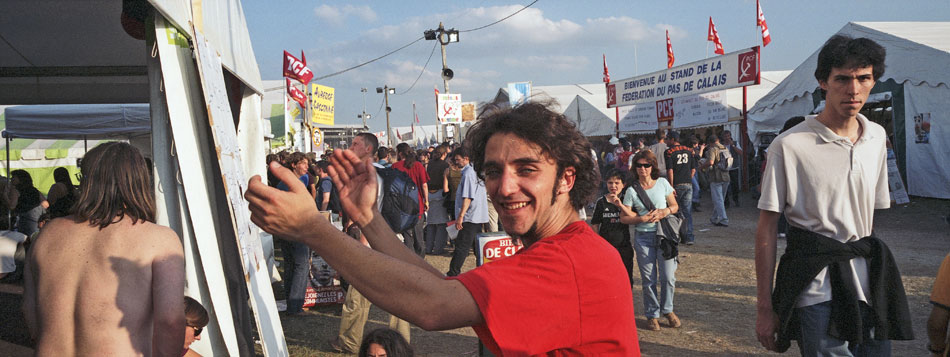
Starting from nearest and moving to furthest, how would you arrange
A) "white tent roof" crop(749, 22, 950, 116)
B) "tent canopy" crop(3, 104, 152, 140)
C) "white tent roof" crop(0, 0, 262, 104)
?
1. "white tent roof" crop(0, 0, 262, 104)
2. "tent canopy" crop(3, 104, 152, 140)
3. "white tent roof" crop(749, 22, 950, 116)

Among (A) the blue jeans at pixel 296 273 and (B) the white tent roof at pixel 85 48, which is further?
(A) the blue jeans at pixel 296 273

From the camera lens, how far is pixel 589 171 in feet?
5.88

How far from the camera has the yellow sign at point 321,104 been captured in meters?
21.6

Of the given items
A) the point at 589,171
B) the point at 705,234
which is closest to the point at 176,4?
A: the point at 589,171

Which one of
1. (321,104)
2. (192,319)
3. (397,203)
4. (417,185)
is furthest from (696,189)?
(192,319)

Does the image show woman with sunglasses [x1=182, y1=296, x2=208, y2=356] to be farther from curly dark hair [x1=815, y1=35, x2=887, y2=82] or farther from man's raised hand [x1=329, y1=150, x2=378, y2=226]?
curly dark hair [x1=815, y1=35, x2=887, y2=82]

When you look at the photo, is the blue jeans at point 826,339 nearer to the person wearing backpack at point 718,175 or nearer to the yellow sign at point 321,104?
the person wearing backpack at point 718,175

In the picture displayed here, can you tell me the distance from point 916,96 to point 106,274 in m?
16.4

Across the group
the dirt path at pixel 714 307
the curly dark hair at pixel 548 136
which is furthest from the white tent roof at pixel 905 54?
the curly dark hair at pixel 548 136

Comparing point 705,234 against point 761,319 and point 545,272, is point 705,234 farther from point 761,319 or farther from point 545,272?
point 545,272

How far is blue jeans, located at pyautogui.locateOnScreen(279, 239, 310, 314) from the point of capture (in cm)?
729

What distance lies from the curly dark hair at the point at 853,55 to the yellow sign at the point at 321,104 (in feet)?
65.4

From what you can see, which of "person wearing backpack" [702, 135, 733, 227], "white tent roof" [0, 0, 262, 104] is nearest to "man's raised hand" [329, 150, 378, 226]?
"white tent roof" [0, 0, 262, 104]

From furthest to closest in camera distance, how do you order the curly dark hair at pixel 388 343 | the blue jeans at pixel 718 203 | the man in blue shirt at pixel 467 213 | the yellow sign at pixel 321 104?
the yellow sign at pixel 321 104 < the blue jeans at pixel 718 203 < the man in blue shirt at pixel 467 213 < the curly dark hair at pixel 388 343
